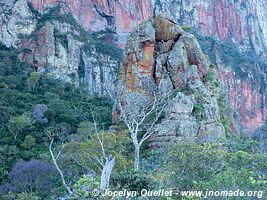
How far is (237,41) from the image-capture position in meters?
→ 88.4

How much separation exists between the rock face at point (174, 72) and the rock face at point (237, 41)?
3877 centimetres

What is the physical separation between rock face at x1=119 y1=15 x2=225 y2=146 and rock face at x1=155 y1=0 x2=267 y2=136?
3877 centimetres

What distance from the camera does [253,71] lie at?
77062 mm

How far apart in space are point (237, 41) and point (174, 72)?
63.7 meters

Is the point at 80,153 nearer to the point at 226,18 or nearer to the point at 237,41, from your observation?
the point at 226,18

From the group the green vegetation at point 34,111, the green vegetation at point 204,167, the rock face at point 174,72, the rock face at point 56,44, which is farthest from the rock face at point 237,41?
the green vegetation at point 204,167

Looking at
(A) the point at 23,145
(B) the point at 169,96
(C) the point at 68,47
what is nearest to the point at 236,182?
(B) the point at 169,96

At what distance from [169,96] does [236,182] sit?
16622 millimetres

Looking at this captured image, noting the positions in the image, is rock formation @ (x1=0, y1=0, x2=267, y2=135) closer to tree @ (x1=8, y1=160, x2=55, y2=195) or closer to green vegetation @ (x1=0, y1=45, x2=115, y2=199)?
green vegetation @ (x1=0, y1=45, x2=115, y2=199)

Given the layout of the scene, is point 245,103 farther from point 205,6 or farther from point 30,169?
point 30,169

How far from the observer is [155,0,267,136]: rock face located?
7356 cm

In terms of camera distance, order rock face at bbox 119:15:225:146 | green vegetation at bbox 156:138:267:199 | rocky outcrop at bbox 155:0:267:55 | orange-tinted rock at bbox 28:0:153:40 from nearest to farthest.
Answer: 1. green vegetation at bbox 156:138:267:199
2. rock face at bbox 119:15:225:146
3. orange-tinted rock at bbox 28:0:153:40
4. rocky outcrop at bbox 155:0:267:55

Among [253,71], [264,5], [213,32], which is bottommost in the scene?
[253,71]

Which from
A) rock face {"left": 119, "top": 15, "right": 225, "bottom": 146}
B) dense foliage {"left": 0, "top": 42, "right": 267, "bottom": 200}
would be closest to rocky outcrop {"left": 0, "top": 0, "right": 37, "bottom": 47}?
dense foliage {"left": 0, "top": 42, "right": 267, "bottom": 200}
